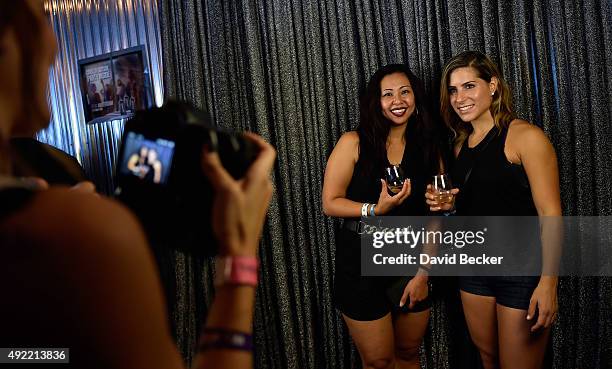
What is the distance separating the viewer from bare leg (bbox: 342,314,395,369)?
8.77ft

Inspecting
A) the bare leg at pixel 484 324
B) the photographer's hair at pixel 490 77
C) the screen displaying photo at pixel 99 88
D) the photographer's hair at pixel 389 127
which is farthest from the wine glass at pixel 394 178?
the screen displaying photo at pixel 99 88

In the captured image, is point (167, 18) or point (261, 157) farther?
point (167, 18)

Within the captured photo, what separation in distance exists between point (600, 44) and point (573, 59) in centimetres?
14

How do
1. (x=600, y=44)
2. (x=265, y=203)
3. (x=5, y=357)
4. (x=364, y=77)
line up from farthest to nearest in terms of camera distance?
1. (x=364, y=77)
2. (x=600, y=44)
3. (x=265, y=203)
4. (x=5, y=357)

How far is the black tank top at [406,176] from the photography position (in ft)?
8.96

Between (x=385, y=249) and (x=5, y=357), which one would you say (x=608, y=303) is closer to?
(x=385, y=249)

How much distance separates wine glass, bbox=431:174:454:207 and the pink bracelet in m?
1.81

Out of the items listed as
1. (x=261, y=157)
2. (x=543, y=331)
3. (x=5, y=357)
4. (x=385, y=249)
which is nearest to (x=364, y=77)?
(x=385, y=249)

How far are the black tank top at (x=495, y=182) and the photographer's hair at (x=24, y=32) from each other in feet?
7.08

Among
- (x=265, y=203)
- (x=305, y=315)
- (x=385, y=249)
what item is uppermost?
(x=265, y=203)

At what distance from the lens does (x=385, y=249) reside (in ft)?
9.23

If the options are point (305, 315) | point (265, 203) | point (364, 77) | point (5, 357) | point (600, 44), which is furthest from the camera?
point (305, 315)

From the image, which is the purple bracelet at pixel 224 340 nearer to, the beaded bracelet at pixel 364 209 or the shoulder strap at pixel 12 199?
the shoulder strap at pixel 12 199

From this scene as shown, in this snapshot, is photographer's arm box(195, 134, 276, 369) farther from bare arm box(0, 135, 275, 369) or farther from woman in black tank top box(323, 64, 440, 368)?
woman in black tank top box(323, 64, 440, 368)
